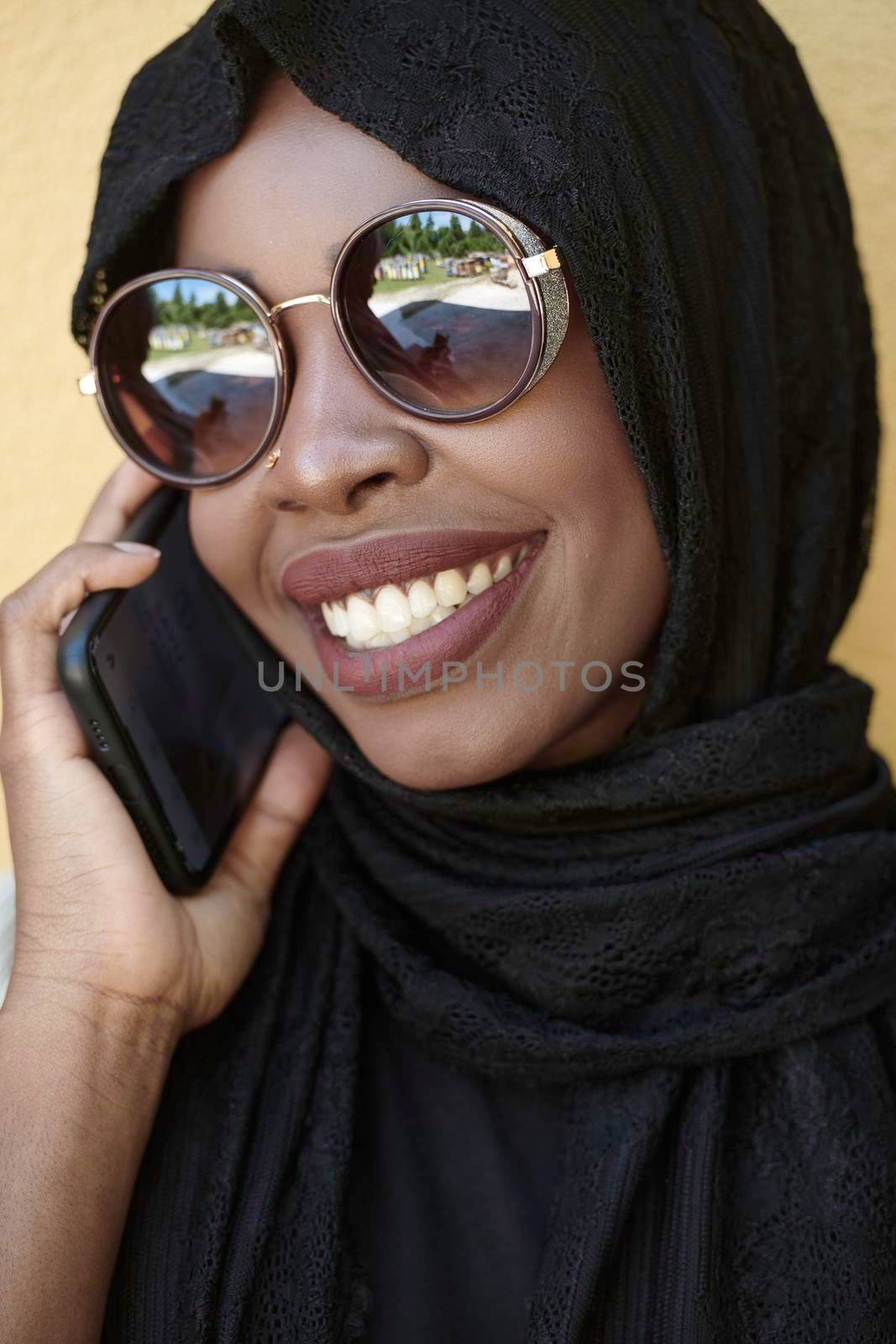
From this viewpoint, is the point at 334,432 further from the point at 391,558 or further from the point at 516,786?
the point at 516,786

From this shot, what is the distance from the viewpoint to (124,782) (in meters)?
1.65

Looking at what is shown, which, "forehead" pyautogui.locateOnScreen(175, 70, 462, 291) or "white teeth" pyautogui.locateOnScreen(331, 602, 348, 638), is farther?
"white teeth" pyautogui.locateOnScreen(331, 602, 348, 638)

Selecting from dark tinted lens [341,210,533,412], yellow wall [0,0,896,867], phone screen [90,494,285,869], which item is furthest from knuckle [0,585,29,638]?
yellow wall [0,0,896,867]

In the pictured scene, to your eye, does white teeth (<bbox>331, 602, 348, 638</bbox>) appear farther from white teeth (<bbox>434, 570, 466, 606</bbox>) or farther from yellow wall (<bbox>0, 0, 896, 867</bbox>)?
yellow wall (<bbox>0, 0, 896, 867</bbox>)

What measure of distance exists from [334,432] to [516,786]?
0.58 m

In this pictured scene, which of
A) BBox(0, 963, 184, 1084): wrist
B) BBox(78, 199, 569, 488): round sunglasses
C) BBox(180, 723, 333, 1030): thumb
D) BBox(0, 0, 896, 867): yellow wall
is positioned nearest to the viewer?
BBox(78, 199, 569, 488): round sunglasses

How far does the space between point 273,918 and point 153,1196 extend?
0.49 meters

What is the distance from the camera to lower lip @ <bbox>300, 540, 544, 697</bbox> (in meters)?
1.54

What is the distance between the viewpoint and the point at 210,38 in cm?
154

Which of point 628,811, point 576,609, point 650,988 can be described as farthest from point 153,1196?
point 576,609

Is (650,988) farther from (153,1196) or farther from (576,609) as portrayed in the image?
(153,1196)

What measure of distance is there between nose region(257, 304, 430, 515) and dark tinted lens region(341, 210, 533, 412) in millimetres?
46

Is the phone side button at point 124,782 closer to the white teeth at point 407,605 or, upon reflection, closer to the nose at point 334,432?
the white teeth at point 407,605

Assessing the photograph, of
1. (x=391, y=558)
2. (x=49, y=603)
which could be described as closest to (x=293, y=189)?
(x=391, y=558)
